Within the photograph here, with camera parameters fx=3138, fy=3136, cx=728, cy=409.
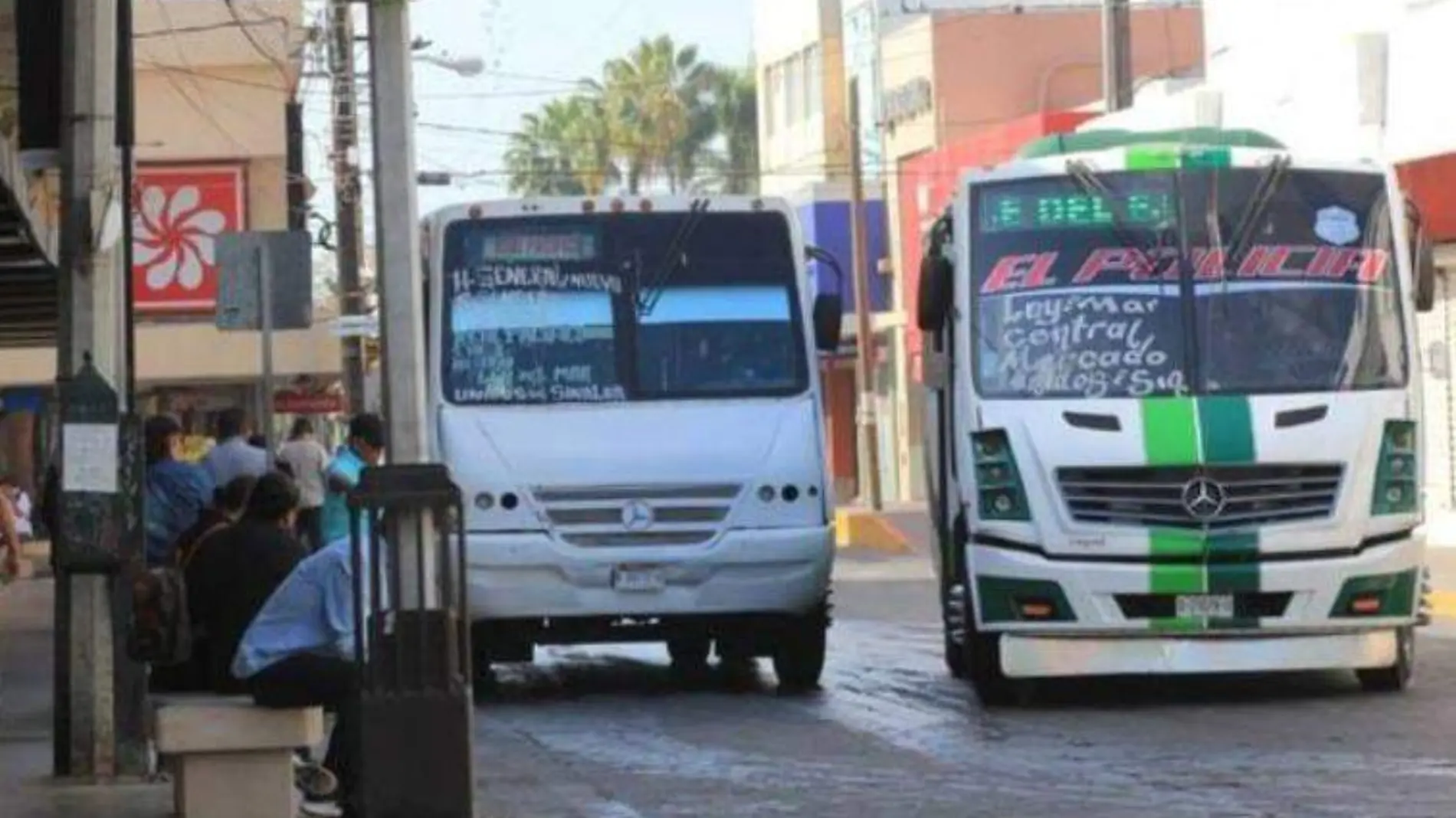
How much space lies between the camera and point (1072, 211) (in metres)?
17.0

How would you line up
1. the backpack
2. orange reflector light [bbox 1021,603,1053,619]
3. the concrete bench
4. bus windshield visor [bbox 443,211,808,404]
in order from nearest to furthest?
1. the concrete bench
2. the backpack
3. orange reflector light [bbox 1021,603,1053,619]
4. bus windshield visor [bbox 443,211,808,404]

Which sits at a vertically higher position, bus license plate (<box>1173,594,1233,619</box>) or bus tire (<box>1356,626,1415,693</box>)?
bus license plate (<box>1173,594,1233,619</box>)

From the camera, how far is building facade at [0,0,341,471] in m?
44.7

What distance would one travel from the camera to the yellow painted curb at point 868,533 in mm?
42469

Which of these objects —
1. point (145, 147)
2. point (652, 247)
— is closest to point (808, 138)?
point (145, 147)

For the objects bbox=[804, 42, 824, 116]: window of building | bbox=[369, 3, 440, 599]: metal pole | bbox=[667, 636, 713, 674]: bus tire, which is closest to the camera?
bbox=[369, 3, 440, 599]: metal pole

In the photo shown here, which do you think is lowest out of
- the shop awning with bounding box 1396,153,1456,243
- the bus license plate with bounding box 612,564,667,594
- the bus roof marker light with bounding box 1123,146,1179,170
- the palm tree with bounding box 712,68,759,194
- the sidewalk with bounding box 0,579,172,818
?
the sidewalk with bounding box 0,579,172,818

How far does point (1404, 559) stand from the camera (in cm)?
1638

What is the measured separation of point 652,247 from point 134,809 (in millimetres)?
6526

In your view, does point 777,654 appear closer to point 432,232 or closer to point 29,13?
point 432,232

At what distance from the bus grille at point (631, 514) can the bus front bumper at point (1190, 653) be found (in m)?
2.31

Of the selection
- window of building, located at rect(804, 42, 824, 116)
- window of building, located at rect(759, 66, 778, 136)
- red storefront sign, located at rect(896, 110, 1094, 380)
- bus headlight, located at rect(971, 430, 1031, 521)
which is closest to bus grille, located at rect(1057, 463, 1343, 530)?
bus headlight, located at rect(971, 430, 1031, 521)

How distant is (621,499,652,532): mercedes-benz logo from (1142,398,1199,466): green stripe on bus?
3121mm

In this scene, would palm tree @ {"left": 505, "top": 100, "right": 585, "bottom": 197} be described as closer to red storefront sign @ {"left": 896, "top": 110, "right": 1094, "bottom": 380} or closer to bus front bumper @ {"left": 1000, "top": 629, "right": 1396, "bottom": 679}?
red storefront sign @ {"left": 896, "top": 110, "right": 1094, "bottom": 380}
